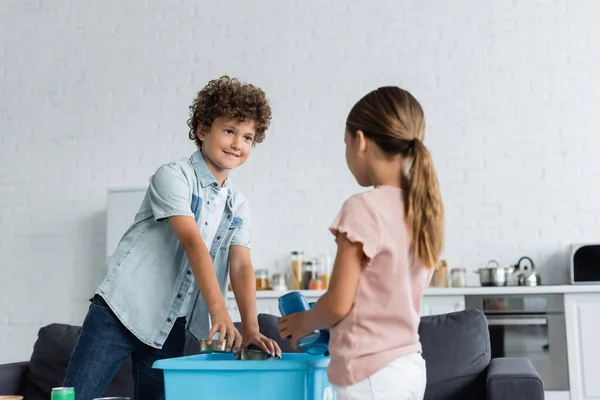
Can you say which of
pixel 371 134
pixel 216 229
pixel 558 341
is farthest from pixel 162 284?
pixel 558 341

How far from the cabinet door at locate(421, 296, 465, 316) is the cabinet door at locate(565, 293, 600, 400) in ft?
1.93

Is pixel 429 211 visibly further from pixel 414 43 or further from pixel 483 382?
pixel 414 43

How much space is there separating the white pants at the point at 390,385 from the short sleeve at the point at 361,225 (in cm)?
23

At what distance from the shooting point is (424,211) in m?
1.57

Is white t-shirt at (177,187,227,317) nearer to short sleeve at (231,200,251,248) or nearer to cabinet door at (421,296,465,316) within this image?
short sleeve at (231,200,251,248)

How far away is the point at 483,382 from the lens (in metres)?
3.09

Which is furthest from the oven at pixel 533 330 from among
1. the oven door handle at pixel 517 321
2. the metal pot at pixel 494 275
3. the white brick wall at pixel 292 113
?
the white brick wall at pixel 292 113

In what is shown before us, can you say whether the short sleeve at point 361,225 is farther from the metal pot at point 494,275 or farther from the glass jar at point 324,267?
the glass jar at point 324,267

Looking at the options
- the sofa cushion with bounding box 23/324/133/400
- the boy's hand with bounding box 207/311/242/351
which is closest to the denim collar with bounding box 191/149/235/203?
the boy's hand with bounding box 207/311/242/351

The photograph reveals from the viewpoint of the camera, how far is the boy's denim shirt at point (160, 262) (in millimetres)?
1964

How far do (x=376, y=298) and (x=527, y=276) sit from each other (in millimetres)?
3249

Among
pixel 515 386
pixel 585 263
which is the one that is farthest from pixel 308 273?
pixel 515 386

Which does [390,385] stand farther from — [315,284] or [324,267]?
[324,267]

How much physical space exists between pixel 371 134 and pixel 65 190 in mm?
4411
